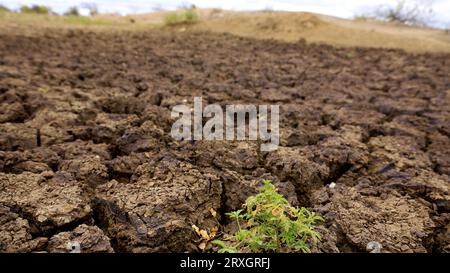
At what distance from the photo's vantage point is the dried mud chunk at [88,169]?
273 cm

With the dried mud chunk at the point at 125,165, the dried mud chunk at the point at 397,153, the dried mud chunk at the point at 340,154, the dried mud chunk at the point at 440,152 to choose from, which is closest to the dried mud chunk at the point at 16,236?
the dried mud chunk at the point at 125,165

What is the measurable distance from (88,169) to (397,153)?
225 centimetres

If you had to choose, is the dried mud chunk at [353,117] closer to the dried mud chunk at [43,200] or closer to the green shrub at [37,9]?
the dried mud chunk at [43,200]

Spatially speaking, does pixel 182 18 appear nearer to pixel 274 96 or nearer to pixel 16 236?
pixel 274 96

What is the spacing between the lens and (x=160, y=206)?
7.73 feet

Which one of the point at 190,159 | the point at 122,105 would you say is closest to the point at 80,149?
the point at 190,159

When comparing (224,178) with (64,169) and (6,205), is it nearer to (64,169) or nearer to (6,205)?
(64,169)

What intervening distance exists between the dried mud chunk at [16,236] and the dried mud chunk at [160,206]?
34 cm

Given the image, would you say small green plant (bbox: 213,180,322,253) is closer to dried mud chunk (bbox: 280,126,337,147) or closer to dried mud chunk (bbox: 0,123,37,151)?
dried mud chunk (bbox: 280,126,337,147)

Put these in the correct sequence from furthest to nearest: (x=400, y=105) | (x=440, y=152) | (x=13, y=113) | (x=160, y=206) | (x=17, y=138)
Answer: (x=400, y=105) → (x=13, y=113) → (x=440, y=152) → (x=17, y=138) → (x=160, y=206)
